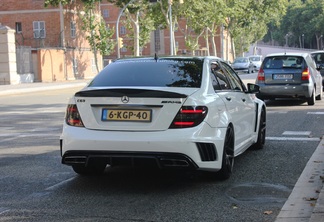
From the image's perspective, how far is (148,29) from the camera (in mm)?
54625

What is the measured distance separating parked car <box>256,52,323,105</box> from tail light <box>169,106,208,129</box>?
36.7ft

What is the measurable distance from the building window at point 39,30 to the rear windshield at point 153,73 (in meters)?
44.8

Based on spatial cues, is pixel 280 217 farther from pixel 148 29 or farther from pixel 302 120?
pixel 148 29

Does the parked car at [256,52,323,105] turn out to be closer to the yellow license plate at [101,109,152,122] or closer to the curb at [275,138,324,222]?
the curb at [275,138,324,222]

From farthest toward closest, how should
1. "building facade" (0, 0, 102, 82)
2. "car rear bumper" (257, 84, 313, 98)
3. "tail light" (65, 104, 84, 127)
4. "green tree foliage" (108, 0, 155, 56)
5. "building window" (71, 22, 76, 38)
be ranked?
"building window" (71, 22, 76, 38) < "building facade" (0, 0, 102, 82) < "green tree foliage" (108, 0, 155, 56) < "car rear bumper" (257, 84, 313, 98) < "tail light" (65, 104, 84, 127)

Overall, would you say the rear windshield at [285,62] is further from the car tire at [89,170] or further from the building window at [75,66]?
the building window at [75,66]

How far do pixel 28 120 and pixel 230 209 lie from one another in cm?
1026

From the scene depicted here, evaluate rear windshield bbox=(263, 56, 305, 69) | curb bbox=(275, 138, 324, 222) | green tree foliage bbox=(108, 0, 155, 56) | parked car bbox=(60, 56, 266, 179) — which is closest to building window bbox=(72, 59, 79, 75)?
green tree foliage bbox=(108, 0, 155, 56)

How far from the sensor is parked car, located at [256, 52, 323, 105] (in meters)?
17.0

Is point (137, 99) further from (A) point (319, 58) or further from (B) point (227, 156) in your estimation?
(A) point (319, 58)

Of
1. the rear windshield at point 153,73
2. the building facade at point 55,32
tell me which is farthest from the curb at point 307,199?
the building facade at point 55,32

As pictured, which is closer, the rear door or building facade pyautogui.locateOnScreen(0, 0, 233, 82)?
the rear door

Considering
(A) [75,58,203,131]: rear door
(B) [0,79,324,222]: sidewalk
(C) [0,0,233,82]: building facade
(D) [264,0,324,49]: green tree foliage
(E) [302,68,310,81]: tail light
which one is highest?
(D) [264,0,324,49]: green tree foliage

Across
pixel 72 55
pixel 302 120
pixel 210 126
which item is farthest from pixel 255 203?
pixel 72 55
